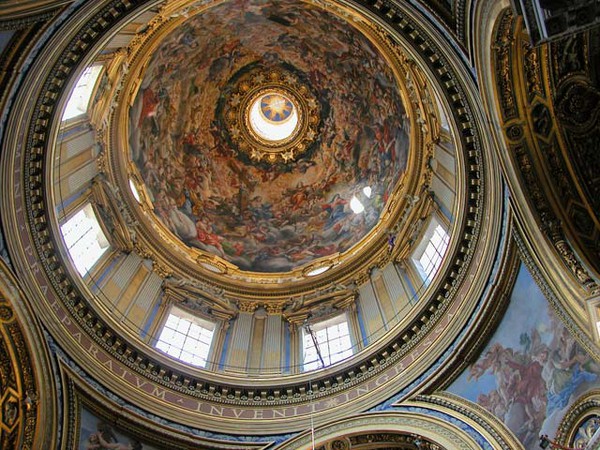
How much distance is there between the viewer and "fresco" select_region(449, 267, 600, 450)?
12320mm

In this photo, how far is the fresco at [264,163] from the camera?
80.7 feet

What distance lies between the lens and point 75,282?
55.2 feet

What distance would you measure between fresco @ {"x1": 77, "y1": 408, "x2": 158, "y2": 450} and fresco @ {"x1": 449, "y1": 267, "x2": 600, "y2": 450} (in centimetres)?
813

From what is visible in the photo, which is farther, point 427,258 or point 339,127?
point 339,127

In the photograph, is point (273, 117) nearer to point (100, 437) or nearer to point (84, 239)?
point (84, 239)

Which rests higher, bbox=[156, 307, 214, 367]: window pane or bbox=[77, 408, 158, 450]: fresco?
bbox=[156, 307, 214, 367]: window pane

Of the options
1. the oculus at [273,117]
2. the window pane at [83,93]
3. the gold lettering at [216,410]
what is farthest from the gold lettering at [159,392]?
the oculus at [273,117]

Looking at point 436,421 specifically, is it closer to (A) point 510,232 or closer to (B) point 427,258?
(A) point 510,232

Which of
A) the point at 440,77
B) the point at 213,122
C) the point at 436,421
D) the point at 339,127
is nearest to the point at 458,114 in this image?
the point at 440,77

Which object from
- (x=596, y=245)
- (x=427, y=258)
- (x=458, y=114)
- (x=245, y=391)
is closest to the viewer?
(x=596, y=245)

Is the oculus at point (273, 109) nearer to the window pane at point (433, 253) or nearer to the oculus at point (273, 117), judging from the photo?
the oculus at point (273, 117)

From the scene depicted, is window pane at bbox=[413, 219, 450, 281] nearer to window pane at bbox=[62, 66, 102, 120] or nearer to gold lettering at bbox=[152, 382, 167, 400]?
gold lettering at bbox=[152, 382, 167, 400]

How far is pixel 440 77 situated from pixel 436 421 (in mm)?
8178

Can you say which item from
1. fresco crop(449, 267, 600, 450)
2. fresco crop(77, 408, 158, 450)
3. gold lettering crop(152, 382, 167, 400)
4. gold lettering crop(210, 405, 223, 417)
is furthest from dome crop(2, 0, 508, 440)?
fresco crop(449, 267, 600, 450)
